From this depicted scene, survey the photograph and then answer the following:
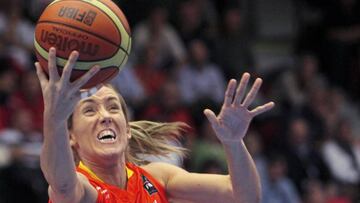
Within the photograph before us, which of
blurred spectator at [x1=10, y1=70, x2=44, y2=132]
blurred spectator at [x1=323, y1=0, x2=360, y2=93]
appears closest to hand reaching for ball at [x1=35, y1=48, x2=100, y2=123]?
blurred spectator at [x1=10, y1=70, x2=44, y2=132]

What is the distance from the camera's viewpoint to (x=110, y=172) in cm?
506

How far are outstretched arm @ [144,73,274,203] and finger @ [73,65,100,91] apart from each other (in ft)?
2.02

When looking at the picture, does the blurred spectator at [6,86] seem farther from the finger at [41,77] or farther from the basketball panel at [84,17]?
the finger at [41,77]

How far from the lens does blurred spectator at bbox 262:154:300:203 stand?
10.3m

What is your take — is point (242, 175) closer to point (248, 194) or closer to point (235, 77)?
point (248, 194)

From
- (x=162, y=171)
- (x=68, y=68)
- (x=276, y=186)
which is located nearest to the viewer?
(x=68, y=68)

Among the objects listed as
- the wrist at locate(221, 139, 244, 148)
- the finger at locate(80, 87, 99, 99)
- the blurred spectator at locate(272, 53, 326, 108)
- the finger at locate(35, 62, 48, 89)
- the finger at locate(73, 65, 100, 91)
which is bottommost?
the blurred spectator at locate(272, 53, 326, 108)

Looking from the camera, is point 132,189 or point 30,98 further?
point 30,98

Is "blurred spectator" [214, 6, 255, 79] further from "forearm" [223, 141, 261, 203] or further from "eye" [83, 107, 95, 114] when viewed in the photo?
"forearm" [223, 141, 261, 203]

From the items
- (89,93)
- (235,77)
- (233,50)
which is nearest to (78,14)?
(89,93)

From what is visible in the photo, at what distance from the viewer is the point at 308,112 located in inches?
463

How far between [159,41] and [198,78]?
0.61 metres

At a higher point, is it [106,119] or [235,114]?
[235,114]

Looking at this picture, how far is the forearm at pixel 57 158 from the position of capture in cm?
418
